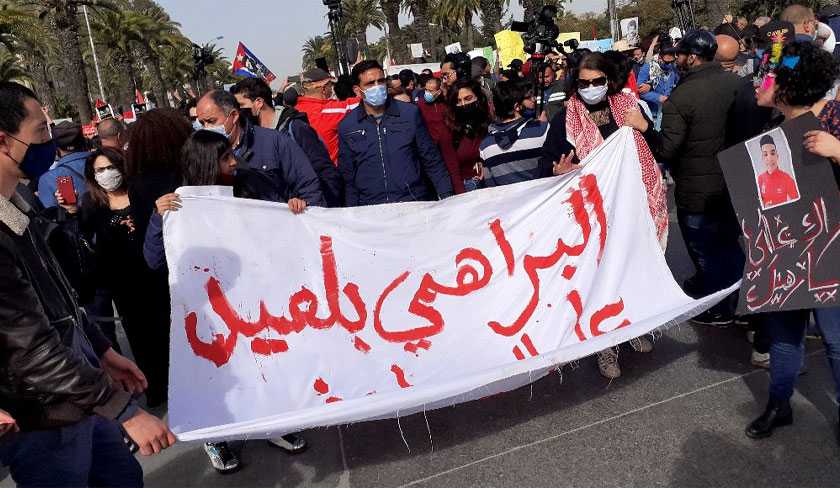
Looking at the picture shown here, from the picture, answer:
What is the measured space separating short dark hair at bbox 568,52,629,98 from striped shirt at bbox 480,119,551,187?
480 millimetres

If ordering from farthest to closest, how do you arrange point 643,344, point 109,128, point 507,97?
point 109,128 → point 507,97 → point 643,344

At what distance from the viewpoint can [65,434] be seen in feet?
6.61

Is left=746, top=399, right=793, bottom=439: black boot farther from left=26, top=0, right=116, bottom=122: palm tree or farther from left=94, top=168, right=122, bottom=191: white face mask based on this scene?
left=26, top=0, right=116, bottom=122: palm tree

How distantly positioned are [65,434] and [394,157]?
2.72 metres

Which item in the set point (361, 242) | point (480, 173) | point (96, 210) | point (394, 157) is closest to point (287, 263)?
point (361, 242)

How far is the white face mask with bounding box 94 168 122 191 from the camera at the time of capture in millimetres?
4035

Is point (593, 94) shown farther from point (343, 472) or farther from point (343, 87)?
point (343, 87)

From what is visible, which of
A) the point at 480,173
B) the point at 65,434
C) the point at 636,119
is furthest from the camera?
the point at 480,173

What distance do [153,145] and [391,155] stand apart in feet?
4.77

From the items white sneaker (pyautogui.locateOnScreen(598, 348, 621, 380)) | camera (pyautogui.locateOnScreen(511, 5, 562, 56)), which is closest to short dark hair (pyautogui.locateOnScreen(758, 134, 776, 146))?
white sneaker (pyautogui.locateOnScreen(598, 348, 621, 380))

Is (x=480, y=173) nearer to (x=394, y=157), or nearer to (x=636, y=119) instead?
(x=394, y=157)

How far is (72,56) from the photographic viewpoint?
19.3 meters

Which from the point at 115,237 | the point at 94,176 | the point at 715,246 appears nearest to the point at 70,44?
the point at 94,176

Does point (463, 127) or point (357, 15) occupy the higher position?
point (357, 15)
